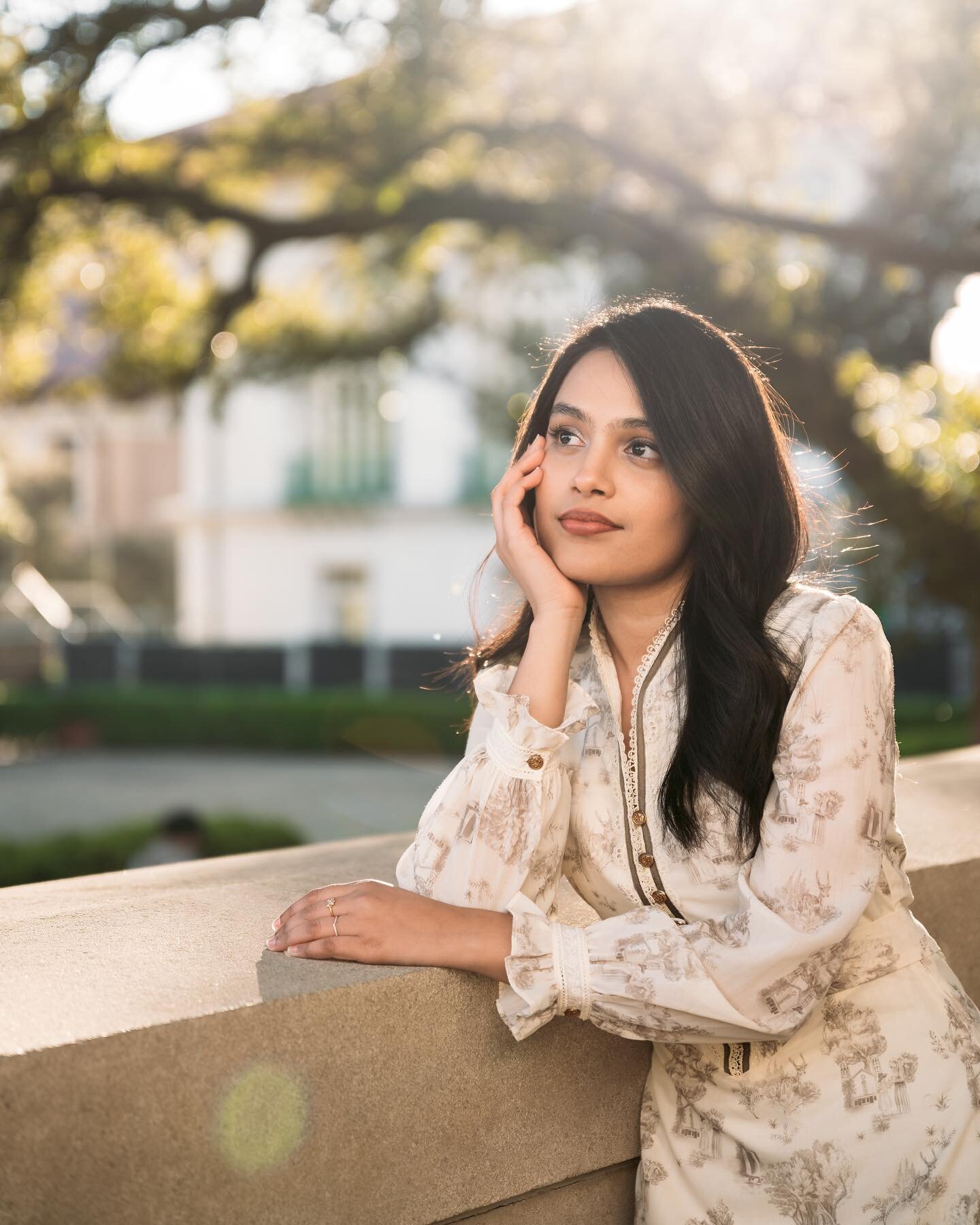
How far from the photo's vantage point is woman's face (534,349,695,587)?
1.92 m

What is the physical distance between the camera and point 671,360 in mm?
1925

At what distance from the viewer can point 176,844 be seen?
234 inches

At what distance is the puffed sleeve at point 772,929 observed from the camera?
1.63 m

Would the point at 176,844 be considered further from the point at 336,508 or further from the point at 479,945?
the point at 336,508

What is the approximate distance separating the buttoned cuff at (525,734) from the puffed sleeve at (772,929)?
231 millimetres

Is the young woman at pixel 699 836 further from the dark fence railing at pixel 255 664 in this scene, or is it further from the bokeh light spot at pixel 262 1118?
the dark fence railing at pixel 255 664

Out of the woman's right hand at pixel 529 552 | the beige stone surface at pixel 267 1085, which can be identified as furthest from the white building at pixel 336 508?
the beige stone surface at pixel 267 1085

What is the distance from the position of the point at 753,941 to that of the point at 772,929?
0.03 metres

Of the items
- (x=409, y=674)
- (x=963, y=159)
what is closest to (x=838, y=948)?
(x=963, y=159)

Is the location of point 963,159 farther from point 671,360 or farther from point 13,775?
point 13,775

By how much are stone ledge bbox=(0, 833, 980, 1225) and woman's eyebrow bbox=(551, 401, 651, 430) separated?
800 mm

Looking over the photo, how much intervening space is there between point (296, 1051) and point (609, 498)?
0.91 metres

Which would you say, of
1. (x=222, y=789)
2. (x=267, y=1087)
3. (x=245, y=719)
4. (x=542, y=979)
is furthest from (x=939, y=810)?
(x=245, y=719)

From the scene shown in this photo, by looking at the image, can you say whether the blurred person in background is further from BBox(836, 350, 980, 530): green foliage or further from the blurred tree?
BBox(836, 350, 980, 530): green foliage
